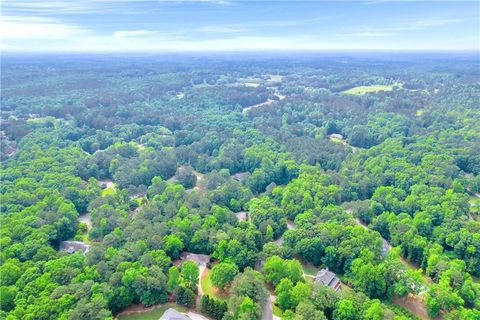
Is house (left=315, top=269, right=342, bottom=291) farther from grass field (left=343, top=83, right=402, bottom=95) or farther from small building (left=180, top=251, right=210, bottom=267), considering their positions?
grass field (left=343, top=83, right=402, bottom=95)

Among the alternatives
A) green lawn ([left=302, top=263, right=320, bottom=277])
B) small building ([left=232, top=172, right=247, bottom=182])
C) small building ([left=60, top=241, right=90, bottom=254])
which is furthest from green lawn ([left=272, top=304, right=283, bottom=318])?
small building ([left=232, top=172, right=247, bottom=182])

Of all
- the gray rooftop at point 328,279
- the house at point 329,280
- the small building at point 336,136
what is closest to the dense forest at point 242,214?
the small building at point 336,136

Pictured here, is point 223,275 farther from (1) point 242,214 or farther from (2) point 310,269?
(1) point 242,214

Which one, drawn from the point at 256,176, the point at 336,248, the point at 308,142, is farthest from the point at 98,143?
the point at 336,248

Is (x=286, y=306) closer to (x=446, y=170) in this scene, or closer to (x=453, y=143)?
(x=446, y=170)

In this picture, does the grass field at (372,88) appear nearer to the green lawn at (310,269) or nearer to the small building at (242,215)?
the small building at (242,215)
